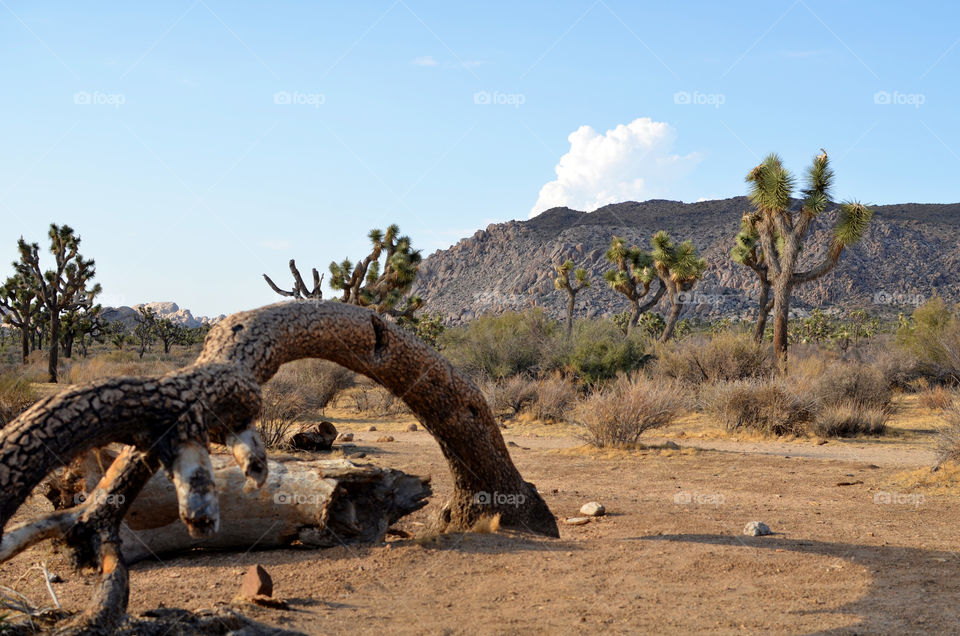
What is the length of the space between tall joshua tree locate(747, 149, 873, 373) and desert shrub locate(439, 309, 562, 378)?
25.4 ft

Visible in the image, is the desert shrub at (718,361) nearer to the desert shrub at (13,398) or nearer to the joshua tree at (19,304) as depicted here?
the desert shrub at (13,398)

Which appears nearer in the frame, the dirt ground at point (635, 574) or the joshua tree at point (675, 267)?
the dirt ground at point (635, 574)

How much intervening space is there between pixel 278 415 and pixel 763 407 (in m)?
10.7

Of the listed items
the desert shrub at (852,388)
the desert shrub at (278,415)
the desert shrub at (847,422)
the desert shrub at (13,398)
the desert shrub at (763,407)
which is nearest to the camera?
the desert shrub at (278,415)

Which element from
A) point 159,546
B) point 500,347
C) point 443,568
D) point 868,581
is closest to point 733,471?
point 868,581

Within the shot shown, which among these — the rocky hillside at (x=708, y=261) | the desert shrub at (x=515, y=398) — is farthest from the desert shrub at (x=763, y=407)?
the rocky hillside at (x=708, y=261)

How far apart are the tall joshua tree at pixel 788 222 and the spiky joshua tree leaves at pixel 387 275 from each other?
1425 cm

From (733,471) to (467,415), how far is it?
6.99 meters

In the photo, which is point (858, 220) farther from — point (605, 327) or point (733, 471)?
point (733, 471)

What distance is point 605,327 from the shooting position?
29.9 m

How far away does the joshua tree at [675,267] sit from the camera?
3300cm

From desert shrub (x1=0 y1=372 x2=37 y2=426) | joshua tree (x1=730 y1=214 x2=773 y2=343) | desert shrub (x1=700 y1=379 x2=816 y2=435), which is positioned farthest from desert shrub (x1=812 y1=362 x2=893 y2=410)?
desert shrub (x1=0 y1=372 x2=37 y2=426)

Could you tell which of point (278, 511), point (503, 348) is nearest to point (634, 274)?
point (503, 348)

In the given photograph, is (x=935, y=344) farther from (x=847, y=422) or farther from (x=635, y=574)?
(x=635, y=574)
